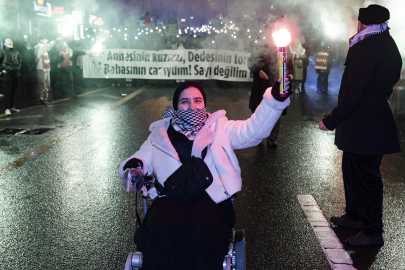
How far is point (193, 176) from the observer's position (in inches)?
114

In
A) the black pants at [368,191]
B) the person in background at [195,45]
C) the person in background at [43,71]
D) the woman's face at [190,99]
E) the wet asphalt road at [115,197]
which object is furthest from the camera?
the person in background at [43,71]

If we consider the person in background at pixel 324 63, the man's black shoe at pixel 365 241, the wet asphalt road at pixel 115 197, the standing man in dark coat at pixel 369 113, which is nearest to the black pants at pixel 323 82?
the person in background at pixel 324 63

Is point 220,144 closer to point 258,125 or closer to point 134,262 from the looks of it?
point 258,125

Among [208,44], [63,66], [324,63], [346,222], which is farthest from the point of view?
[324,63]

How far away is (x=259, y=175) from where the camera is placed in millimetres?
6004

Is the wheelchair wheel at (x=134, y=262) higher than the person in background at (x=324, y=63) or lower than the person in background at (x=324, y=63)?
lower

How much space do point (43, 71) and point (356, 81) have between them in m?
11.4

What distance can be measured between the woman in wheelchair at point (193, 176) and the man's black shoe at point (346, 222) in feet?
5.56

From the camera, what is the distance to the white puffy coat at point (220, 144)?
297cm

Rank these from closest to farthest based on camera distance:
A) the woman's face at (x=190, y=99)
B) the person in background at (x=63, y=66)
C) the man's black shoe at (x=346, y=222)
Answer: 1. the woman's face at (x=190, y=99)
2. the man's black shoe at (x=346, y=222)
3. the person in background at (x=63, y=66)

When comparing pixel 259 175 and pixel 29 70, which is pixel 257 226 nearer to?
pixel 259 175

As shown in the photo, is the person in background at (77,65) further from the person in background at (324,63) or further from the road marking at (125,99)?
the person in background at (324,63)

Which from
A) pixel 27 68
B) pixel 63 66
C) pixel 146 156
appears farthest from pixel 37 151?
pixel 27 68

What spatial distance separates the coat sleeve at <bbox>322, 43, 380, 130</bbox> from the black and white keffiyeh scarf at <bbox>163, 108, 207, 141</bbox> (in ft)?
3.96
